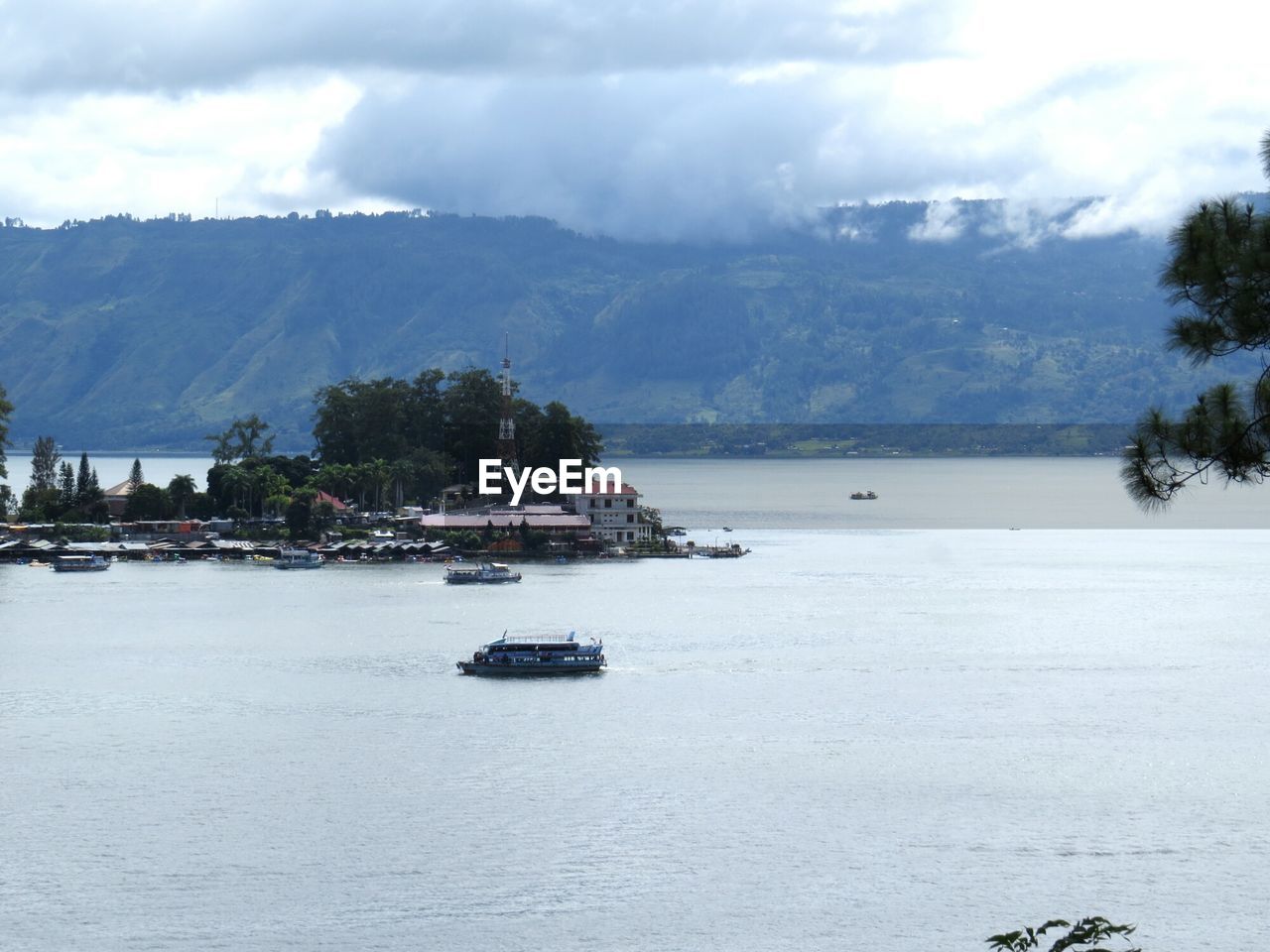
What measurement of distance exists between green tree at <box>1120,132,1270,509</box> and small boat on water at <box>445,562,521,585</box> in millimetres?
61566

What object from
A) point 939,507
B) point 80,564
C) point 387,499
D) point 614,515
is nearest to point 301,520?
point 80,564

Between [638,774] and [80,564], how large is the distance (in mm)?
53667

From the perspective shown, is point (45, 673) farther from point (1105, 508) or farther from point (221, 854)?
point (1105, 508)

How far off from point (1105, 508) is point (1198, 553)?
48431 millimetres

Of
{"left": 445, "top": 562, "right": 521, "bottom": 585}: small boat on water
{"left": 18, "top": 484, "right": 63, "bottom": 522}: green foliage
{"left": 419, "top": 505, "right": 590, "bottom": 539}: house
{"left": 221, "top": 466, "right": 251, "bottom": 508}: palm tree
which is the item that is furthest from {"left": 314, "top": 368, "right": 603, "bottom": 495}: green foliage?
{"left": 445, "top": 562, "right": 521, "bottom": 585}: small boat on water

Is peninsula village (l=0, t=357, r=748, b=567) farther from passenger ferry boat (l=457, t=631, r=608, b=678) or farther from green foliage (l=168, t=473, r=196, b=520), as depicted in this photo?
passenger ferry boat (l=457, t=631, r=608, b=678)

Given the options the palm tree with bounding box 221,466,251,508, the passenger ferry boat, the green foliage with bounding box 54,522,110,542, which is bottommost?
the passenger ferry boat

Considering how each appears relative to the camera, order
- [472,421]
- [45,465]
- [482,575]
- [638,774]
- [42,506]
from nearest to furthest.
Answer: [638,774] < [482,575] < [42,506] < [45,465] < [472,421]

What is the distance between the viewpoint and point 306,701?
157 ft

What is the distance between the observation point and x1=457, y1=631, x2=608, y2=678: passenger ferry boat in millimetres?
52656

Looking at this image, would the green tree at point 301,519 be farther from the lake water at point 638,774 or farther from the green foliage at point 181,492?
the lake water at point 638,774

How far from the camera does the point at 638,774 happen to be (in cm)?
3878

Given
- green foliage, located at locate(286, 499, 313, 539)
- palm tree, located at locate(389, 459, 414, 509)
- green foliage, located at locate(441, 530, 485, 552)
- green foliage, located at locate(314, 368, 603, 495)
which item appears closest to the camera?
green foliage, located at locate(441, 530, 485, 552)

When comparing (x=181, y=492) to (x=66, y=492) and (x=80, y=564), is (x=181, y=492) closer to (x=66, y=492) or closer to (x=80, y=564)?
(x=66, y=492)
